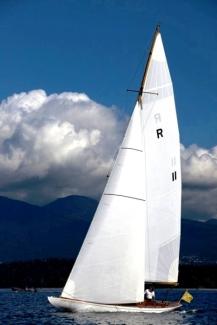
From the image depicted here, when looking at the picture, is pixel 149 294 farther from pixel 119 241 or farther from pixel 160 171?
pixel 160 171

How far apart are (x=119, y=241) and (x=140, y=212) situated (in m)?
2.71

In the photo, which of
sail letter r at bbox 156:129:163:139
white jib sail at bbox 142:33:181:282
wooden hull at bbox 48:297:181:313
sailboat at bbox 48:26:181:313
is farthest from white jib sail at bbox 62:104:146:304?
sail letter r at bbox 156:129:163:139

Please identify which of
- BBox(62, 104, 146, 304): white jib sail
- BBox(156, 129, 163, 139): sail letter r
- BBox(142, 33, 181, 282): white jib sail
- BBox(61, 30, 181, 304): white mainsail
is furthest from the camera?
BBox(156, 129, 163, 139): sail letter r

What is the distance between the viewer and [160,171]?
176 feet

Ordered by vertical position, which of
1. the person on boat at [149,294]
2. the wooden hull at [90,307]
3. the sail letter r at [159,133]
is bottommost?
the wooden hull at [90,307]

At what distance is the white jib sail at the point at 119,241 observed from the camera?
50.2 meters

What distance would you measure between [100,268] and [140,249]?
358 cm

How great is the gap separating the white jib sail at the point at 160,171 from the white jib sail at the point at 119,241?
1375 millimetres

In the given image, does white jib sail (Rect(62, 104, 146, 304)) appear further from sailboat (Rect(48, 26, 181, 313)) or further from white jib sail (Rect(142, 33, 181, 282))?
white jib sail (Rect(142, 33, 181, 282))

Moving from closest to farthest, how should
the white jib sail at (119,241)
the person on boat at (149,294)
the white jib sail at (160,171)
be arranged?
the white jib sail at (119,241) → the white jib sail at (160,171) → the person on boat at (149,294)

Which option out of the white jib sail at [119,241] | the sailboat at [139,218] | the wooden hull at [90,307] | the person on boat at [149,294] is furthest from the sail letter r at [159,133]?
the wooden hull at [90,307]

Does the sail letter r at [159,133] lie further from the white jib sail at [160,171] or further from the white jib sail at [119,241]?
the white jib sail at [119,241]

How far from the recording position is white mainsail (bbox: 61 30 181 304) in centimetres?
5034

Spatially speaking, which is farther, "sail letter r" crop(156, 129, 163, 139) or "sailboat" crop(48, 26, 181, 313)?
"sail letter r" crop(156, 129, 163, 139)
